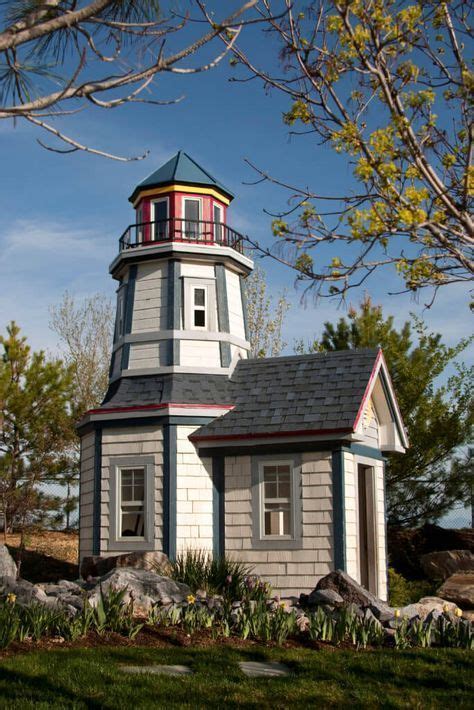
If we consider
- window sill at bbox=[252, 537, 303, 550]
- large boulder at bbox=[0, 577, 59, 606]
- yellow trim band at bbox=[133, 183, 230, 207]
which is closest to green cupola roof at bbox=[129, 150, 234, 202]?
yellow trim band at bbox=[133, 183, 230, 207]

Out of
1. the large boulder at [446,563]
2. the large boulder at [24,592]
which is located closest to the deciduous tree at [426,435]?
the large boulder at [446,563]

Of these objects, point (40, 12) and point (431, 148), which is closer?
point (40, 12)

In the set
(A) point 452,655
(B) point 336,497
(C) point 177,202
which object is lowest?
(A) point 452,655

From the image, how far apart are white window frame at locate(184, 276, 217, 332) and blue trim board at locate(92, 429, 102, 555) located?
2717 millimetres

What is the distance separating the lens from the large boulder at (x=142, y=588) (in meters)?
10.4

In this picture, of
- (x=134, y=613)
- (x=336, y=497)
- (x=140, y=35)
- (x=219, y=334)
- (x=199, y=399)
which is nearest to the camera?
(x=140, y=35)

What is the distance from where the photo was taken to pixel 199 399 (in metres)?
16.0

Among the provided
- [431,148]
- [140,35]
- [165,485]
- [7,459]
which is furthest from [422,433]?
[140,35]

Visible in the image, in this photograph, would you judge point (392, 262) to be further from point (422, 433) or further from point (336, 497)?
point (422, 433)

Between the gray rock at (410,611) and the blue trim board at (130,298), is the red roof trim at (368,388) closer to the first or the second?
the gray rock at (410,611)

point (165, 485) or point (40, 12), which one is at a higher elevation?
point (40, 12)

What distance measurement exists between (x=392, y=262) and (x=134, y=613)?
576cm

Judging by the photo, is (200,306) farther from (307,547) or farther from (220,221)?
(307,547)

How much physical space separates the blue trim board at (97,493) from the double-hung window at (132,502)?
0.45 metres
